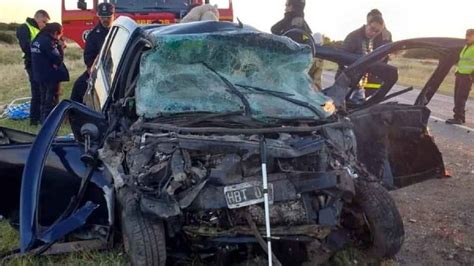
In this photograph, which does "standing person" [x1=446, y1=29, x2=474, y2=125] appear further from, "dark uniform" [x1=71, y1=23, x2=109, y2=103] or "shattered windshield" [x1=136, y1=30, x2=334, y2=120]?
"shattered windshield" [x1=136, y1=30, x2=334, y2=120]

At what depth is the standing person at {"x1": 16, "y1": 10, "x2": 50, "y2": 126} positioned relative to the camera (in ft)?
31.4

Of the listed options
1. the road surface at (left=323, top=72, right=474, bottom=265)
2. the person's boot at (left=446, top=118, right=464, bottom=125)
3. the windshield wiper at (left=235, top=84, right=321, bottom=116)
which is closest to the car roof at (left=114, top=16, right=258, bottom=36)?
the windshield wiper at (left=235, top=84, right=321, bottom=116)

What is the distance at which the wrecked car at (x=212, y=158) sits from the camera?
3.39 m

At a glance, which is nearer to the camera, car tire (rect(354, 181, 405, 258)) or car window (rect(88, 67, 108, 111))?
car tire (rect(354, 181, 405, 258))

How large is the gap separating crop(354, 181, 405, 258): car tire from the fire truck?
774cm

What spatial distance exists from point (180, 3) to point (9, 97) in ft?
20.5

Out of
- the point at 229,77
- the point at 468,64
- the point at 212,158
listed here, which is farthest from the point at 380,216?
the point at 468,64

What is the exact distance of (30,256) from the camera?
12.9 feet

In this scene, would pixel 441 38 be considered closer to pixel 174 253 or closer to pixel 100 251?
pixel 174 253

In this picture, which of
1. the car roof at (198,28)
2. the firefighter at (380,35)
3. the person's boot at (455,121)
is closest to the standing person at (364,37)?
the firefighter at (380,35)

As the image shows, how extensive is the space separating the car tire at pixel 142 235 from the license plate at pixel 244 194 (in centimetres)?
45

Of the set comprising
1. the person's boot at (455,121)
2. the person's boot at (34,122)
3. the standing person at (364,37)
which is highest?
the standing person at (364,37)

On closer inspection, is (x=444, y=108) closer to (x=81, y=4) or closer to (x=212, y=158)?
(x=81, y=4)

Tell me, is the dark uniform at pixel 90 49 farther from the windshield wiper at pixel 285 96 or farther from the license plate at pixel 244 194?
the license plate at pixel 244 194
